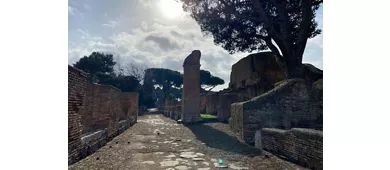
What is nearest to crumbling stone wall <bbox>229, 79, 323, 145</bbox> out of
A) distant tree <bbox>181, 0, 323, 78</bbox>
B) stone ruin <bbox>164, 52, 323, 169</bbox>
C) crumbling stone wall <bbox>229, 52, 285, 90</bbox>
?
stone ruin <bbox>164, 52, 323, 169</bbox>

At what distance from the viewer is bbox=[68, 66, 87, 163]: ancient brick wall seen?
4215mm

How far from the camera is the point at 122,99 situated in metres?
12.6

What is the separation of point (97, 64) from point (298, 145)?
103 feet

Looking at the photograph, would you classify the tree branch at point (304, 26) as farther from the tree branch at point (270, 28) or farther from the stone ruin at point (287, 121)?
the stone ruin at point (287, 121)

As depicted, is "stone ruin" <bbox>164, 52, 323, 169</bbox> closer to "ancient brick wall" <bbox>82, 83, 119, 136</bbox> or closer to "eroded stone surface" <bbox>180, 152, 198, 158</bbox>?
"eroded stone surface" <bbox>180, 152, 198, 158</bbox>

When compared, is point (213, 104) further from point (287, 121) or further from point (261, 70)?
point (287, 121)

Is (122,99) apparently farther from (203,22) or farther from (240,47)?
(240,47)

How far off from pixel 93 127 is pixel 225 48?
9.85 m

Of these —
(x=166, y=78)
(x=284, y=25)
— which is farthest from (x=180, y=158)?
(x=166, y=78)

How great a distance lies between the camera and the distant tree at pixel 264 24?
430 inches

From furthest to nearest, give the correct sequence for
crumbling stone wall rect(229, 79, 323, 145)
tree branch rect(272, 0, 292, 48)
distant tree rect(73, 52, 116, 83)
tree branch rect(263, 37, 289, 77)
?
distant tree rect(73, 52, 116, 83), tree branch rect(263, 37, 289, 77), tree branch rect(272, 0, 292, 48), crumbling stone wall rect(229, 79, 323, 145)

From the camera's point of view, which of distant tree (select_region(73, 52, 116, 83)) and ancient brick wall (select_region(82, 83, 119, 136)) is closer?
ancient brick wall (select_region(82, 83, 119, 136))

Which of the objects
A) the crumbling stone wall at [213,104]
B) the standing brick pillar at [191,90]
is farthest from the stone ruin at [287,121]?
the crumbling stone wall at [213,104]

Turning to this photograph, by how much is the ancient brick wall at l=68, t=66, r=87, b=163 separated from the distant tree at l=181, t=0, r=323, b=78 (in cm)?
934
